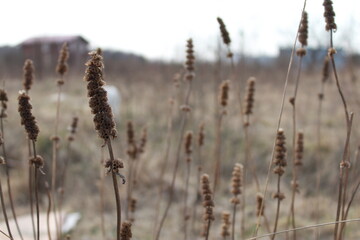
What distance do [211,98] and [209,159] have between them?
397cm

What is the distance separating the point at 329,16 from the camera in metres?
1.26

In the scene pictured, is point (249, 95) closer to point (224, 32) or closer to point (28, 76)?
point (224, 32)

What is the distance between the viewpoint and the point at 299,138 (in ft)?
6.02

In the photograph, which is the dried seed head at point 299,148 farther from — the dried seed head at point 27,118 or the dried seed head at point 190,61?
the dried seed head at point 27,118

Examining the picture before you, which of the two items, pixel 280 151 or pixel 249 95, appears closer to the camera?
pixel 280 151

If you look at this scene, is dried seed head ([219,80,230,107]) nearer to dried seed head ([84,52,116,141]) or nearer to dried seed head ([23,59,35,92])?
dried seed head ([23,59,35,92])

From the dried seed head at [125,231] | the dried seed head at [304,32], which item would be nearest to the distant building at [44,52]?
the dried seed head at [304,32]

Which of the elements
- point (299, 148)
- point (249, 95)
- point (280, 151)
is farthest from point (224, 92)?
point (280, 151)

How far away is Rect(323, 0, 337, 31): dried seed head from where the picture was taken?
4.11 feet

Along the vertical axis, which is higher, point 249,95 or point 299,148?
point 249,95

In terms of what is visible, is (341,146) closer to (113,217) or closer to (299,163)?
(113,217)

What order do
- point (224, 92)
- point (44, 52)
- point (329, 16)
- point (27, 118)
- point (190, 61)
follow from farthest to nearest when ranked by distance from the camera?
point (44, 52) < point (224, 92) < point (190, 61) < point (329, 16) < point (27, 118)

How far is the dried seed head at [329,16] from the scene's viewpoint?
49.4 inches

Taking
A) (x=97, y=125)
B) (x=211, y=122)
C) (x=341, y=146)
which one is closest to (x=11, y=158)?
(x=211, y=122)
